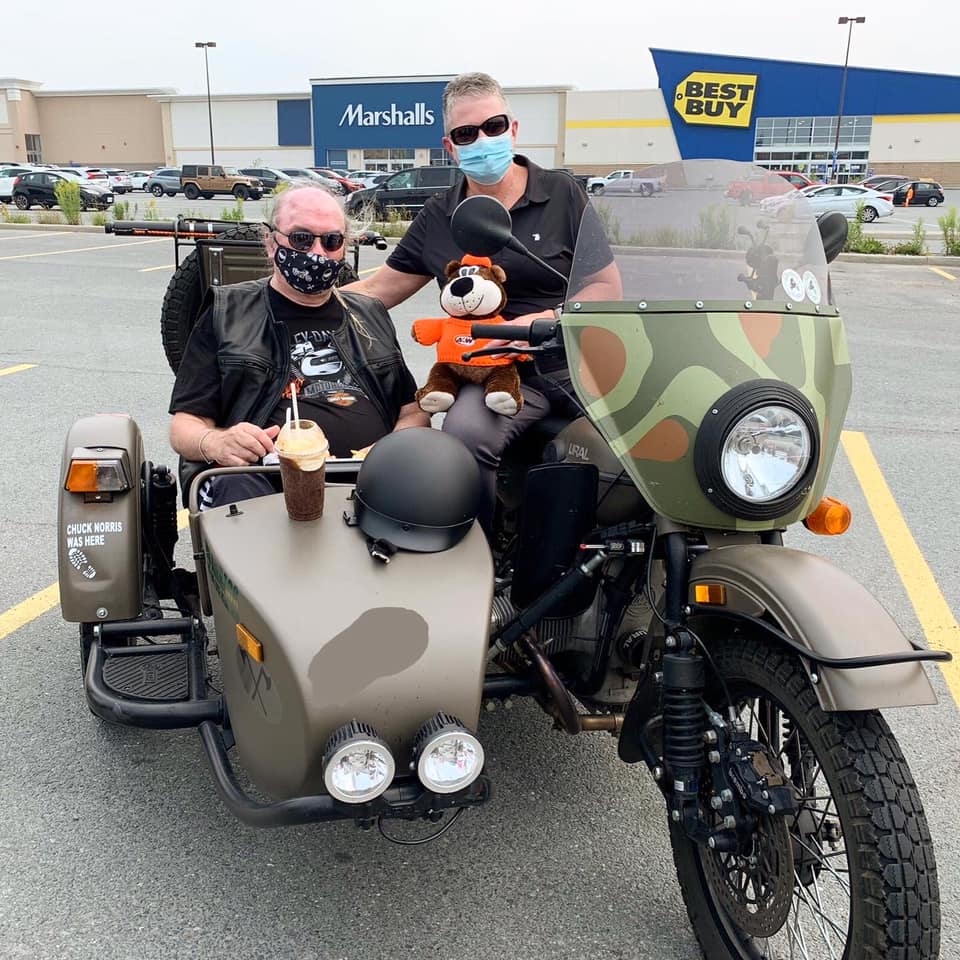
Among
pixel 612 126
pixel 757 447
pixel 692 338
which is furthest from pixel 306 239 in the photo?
pixel 612 126

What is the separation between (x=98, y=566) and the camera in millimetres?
2924

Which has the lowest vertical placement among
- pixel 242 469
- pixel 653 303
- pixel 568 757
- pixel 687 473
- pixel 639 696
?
pixel 568 757

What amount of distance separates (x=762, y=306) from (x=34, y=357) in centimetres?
776

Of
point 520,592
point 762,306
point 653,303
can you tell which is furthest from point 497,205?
point 520,592

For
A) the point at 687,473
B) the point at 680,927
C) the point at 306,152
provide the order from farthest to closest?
1. the point at 306,152
2. the point at 680,927
3. the point at 687,473

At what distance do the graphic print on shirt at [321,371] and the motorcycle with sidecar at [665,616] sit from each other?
83 centimetres

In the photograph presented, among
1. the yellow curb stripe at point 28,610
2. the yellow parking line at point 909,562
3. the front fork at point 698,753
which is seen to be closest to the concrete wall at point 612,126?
the yellow parking line at point 909,562

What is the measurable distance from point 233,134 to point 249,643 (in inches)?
2934

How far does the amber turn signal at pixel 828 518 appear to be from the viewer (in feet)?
7.46

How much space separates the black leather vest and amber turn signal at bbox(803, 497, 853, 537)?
1596 mm

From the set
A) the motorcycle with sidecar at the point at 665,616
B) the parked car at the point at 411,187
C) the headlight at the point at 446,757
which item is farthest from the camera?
the parked car at the point at 411,187

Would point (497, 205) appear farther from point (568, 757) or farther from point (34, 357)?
point (34, 357)

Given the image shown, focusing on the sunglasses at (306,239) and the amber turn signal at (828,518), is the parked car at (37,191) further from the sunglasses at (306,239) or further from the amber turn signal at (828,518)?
the amber turn signal at (828,518)

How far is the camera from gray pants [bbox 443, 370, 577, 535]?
2803 millimetres
